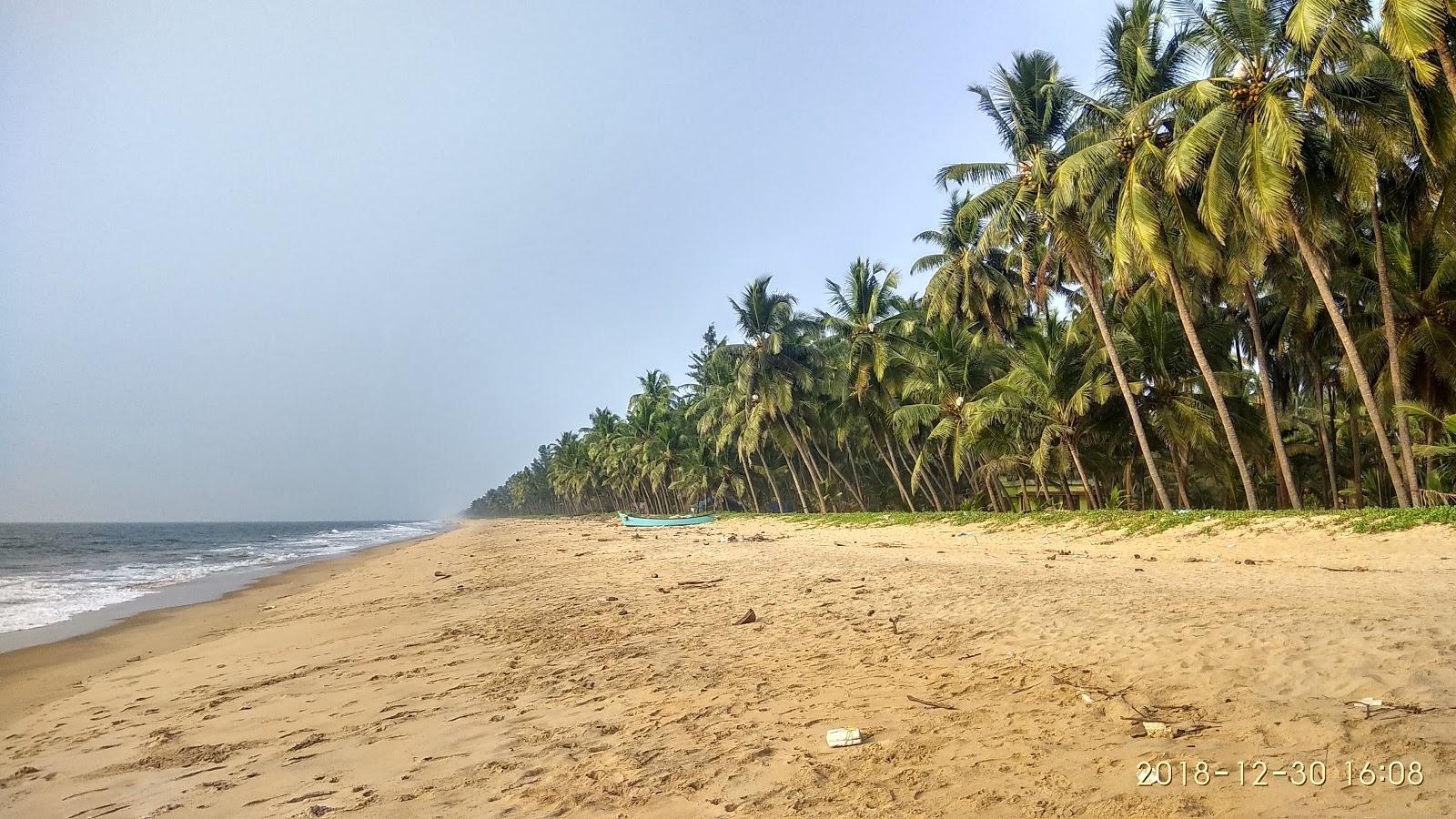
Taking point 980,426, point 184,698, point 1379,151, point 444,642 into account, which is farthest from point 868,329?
point 184,698

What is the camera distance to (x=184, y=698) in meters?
7.82

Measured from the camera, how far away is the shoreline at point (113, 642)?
31.0 ft

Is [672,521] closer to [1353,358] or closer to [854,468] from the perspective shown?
[854,468]

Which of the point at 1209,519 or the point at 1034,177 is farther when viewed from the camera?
the point at 1034,177

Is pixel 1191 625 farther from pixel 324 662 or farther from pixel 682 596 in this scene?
pixel 324 662

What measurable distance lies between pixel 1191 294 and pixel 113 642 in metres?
29.3

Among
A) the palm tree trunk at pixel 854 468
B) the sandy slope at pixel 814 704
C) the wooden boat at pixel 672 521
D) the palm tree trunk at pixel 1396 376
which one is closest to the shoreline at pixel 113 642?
the sandy slope at pixel 814 704

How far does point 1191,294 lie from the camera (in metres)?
22.2

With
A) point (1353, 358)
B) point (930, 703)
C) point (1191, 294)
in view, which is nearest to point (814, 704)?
point (930, 703)

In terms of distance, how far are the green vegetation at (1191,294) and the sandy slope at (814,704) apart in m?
7.61

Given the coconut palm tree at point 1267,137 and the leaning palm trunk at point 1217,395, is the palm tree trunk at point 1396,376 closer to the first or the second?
the coconut palm tree at point 1267,137

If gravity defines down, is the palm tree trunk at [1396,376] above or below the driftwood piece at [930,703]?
above

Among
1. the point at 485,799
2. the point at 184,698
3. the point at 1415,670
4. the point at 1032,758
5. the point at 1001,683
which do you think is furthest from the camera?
the point at 184,698

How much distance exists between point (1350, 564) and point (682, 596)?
9772 millimetres
